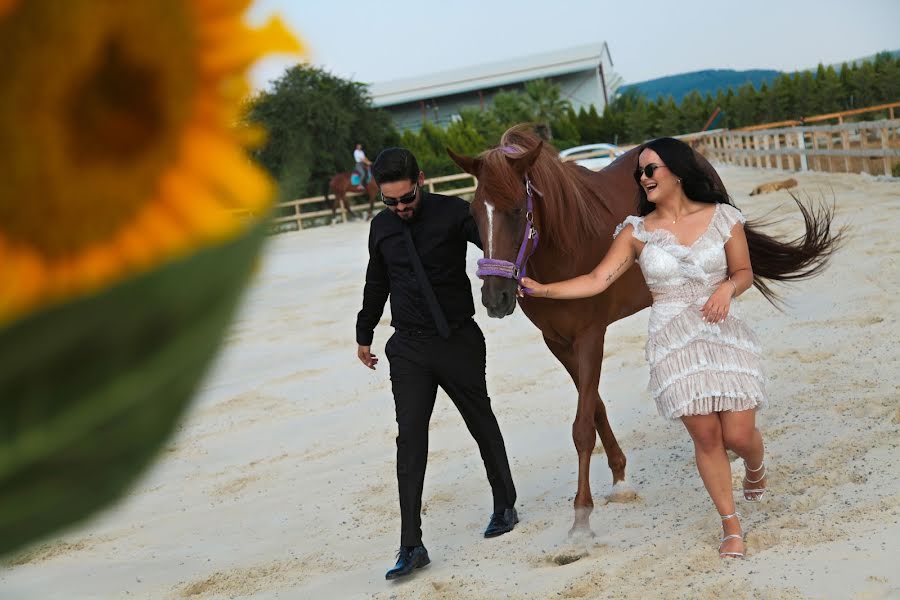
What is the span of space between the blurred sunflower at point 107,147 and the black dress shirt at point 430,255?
14.1ft

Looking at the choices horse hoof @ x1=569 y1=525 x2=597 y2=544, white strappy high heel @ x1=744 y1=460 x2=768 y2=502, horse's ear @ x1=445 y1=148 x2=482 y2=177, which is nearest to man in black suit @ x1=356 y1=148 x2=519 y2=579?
horse's ear @ x1=445 y1=148 x2=482 y2=177

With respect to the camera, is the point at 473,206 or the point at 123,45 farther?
the point at 473,206

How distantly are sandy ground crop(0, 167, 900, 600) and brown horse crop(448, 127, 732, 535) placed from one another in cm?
45

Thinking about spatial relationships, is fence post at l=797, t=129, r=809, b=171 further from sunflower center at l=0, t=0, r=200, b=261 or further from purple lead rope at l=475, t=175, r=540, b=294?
sunflower center at l=0, t=0, r=200, b=261

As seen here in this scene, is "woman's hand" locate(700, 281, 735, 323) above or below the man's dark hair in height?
below

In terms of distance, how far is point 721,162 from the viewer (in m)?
28.2

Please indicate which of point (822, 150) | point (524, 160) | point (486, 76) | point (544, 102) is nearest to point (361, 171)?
point (822, 150)

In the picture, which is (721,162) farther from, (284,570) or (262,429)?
(284,570)

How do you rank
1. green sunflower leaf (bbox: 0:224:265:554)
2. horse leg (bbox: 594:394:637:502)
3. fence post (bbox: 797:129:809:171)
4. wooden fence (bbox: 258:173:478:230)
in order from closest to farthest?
1. green sunflower leaf (bbox: 0:224:265:554)
2. horse leg (bbox: 594:394:637:502)
3. fence post (bbox: 797:129:809:171)
4. wooden fence (bbox: 258:173:478:230)

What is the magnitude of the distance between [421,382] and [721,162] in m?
25.0

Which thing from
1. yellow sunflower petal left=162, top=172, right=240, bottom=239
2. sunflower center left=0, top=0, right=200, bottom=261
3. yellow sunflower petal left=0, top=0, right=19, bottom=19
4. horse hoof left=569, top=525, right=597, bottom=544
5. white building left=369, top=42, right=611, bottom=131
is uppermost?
white building left=369, top=42, right=611, bottom=131

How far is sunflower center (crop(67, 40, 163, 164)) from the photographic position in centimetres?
24

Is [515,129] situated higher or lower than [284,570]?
higher

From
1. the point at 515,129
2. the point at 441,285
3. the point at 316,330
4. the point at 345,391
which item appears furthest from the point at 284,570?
the point at 316,330
